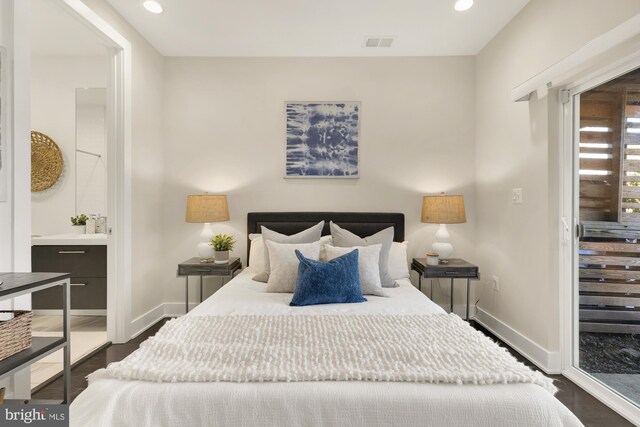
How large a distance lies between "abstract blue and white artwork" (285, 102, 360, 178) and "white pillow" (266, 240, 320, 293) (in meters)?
1.09

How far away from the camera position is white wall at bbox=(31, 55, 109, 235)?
3980mm

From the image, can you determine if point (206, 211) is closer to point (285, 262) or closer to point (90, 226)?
point (285, 262)

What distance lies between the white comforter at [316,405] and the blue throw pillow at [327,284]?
103 cm

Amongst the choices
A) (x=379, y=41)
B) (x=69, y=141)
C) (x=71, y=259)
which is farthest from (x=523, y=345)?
(x=69, y=141)

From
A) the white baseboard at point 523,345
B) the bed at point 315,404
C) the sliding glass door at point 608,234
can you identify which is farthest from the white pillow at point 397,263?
the bed at point 315,404

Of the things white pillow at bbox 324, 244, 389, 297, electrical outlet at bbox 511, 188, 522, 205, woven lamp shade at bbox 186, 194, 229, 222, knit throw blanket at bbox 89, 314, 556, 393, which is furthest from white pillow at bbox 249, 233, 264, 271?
electrical outlet at bbox 511, 188, 522, 205

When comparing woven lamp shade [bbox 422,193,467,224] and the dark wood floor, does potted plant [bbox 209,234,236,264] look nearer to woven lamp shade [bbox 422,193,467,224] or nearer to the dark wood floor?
the dark wood floor

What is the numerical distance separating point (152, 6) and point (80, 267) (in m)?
2.47

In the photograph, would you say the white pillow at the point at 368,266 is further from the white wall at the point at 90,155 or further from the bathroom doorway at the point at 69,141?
the white wall at the point at 90,155

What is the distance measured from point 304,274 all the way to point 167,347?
100 centimetres

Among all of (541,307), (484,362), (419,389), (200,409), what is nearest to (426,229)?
(541,307)

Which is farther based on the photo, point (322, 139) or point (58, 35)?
point (322, 139)

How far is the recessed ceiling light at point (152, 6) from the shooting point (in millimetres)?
2771

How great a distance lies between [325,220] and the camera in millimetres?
3590
